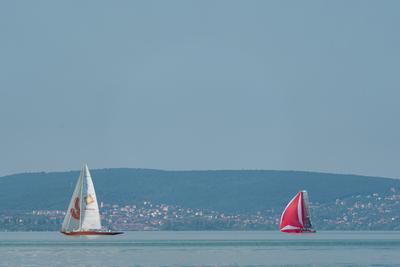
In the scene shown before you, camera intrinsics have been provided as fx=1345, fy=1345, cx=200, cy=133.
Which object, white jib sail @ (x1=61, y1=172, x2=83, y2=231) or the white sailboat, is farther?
white jib sail @ (x1=61, y1=172, x2=83, y2=231)

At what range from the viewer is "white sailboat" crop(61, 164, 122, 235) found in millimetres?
191375

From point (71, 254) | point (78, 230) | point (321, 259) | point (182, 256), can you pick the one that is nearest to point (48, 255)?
point (71, 254)

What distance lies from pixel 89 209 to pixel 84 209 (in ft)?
3.25

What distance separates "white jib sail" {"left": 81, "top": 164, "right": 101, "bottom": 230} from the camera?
191 meters

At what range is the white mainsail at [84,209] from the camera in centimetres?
19162

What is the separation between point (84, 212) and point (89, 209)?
835 mm

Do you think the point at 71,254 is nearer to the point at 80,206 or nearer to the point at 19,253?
the point at 19,253

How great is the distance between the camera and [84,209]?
193250mm

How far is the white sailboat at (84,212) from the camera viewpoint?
191375 mm

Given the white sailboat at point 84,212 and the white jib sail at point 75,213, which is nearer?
the white sailboat at point 84,212

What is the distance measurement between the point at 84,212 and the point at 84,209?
2.43 feet

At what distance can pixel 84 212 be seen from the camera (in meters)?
193

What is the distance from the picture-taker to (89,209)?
632ft

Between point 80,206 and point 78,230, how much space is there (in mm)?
3533
